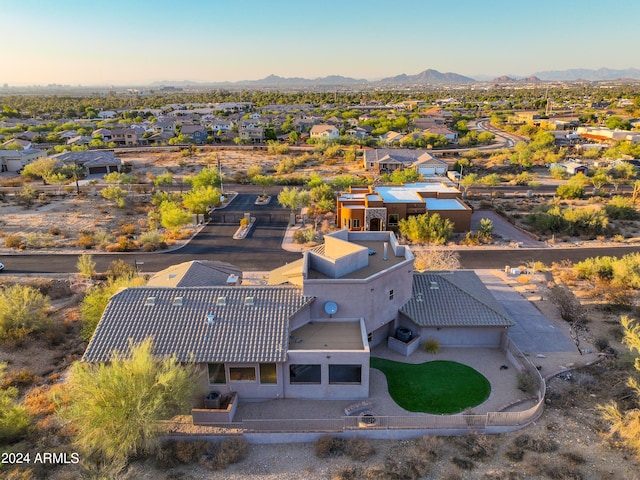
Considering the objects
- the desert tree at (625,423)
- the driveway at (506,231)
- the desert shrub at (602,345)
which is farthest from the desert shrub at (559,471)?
the driveway at (506,231)

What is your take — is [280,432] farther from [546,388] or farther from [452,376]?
[546,388]

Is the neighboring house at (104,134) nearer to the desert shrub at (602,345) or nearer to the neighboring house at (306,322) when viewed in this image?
the neighboring house at (306,322)

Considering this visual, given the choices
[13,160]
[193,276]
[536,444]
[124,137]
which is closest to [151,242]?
[193,276]

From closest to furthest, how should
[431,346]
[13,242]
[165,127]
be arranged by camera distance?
[431,346] < [13,242] < [165,127]

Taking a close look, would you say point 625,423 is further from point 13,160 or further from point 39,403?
point 13,160

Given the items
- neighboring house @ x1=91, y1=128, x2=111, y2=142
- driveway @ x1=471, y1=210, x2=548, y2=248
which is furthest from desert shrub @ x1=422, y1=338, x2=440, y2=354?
neighboring house @ x1=91, y1=128, x2=111, y2=142

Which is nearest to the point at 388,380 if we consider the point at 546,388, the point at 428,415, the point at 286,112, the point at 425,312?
the point at 428,415
